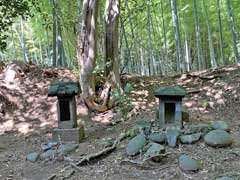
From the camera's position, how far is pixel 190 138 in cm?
526

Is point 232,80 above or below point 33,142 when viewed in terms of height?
above

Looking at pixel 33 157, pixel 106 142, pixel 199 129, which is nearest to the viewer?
pixel 199 129

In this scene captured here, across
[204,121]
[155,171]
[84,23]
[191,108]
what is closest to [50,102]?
[84,23]

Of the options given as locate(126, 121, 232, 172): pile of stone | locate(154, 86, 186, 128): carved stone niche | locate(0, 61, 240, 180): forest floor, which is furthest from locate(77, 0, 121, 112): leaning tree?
locate(126, 121, 232, 172): pile of stone

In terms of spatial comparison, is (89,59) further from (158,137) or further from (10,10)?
(158,137)

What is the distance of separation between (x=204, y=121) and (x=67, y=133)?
257 cm

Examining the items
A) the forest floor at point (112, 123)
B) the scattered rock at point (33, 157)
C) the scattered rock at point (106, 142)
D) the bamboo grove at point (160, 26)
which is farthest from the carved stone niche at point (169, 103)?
the bamboo grove at point (160, 26)

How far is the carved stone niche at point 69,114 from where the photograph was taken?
628cm

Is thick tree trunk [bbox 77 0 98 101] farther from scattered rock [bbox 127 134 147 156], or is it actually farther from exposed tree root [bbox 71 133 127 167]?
scattered rock [bbox 127 134 147 156]

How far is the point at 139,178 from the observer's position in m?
4.48

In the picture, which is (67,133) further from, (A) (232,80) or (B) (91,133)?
(A) (232,80)

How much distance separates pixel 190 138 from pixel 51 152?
2289 mm

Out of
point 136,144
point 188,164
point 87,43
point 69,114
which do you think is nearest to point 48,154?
point 69,114

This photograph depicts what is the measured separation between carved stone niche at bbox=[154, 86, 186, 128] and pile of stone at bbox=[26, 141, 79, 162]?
5.10ft
